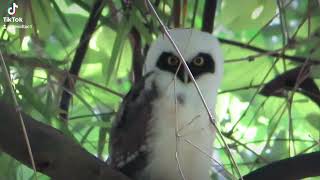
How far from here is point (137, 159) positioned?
1.45 m

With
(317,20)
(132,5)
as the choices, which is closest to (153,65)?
(132,5)

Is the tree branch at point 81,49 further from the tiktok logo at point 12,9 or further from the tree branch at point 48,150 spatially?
the tree branch at point 48,150

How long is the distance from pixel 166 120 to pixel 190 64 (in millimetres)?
136

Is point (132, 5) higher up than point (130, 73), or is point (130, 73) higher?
point (132, 5)

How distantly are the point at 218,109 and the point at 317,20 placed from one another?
0.33m

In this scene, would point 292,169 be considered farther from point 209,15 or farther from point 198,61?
point 209,15

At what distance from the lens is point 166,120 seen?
4.79 feet

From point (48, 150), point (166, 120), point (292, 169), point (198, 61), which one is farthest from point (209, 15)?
point (48, 150)

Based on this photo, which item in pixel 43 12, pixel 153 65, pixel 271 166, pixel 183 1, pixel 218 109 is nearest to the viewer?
pixel 271 166

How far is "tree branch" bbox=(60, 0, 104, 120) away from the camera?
4.83ft

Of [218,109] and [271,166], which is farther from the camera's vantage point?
[218,109]

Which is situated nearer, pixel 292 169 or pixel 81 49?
pixel 292 169

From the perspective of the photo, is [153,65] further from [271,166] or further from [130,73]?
[271,166]

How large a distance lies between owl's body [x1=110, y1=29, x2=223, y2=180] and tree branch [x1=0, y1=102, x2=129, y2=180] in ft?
1.33
